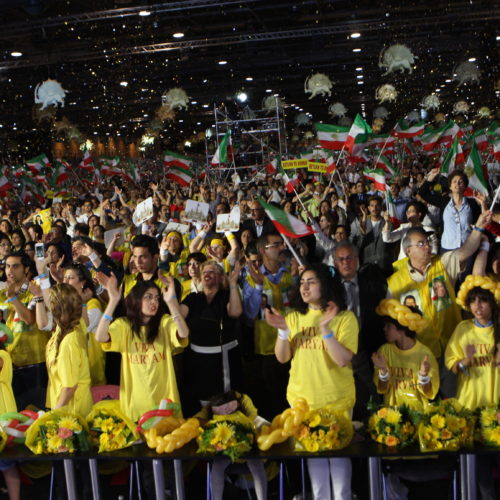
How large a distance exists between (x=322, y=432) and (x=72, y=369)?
169cm

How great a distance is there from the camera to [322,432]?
3783mm

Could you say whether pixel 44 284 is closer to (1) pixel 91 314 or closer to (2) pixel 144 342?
(1) pixel 91 314

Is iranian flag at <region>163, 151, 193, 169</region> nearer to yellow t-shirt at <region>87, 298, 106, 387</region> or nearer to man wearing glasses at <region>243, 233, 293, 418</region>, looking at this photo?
man wearing glasses at <region>243, 233, 293, 418</region>

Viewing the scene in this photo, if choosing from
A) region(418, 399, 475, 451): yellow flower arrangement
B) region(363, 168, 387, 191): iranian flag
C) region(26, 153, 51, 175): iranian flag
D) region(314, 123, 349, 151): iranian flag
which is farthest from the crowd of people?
region(26, 153, 51, 175): iranian flag

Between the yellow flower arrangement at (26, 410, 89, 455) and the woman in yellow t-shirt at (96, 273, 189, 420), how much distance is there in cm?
58

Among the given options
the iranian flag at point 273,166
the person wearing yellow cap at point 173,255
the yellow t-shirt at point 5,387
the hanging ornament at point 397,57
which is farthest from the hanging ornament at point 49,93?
the yellow t-shirt at point 5,387

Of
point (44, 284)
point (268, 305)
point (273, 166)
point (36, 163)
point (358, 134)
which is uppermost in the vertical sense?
point (36, 163)

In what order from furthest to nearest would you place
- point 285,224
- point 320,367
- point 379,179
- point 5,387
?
point 379,179, point 285,224, point 5,387, point 320,367

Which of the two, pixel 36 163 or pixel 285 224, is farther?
pixel 36 163

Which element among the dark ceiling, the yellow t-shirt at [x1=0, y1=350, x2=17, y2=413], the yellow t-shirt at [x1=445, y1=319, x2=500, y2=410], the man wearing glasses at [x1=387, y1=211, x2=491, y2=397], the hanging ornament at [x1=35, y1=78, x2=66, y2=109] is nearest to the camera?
the yellow t-shirt at [x1=445, y1=319, x2=500, y2=410]

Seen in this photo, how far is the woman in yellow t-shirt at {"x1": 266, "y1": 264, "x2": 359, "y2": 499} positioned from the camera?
163 inches

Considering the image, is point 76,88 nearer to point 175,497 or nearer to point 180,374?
point 180,374

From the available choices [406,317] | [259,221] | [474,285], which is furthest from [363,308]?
[259,221]

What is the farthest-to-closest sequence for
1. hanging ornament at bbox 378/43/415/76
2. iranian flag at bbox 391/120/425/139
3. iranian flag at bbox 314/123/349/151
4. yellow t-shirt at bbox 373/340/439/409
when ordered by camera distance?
iranian flag at bbox 391/120/425/139 < hanging ornament at bbox 378/43/415/76 < iranian flag at bbox 314/123/349/151 < yellow t-shirt at bbox 373/340/439/409
